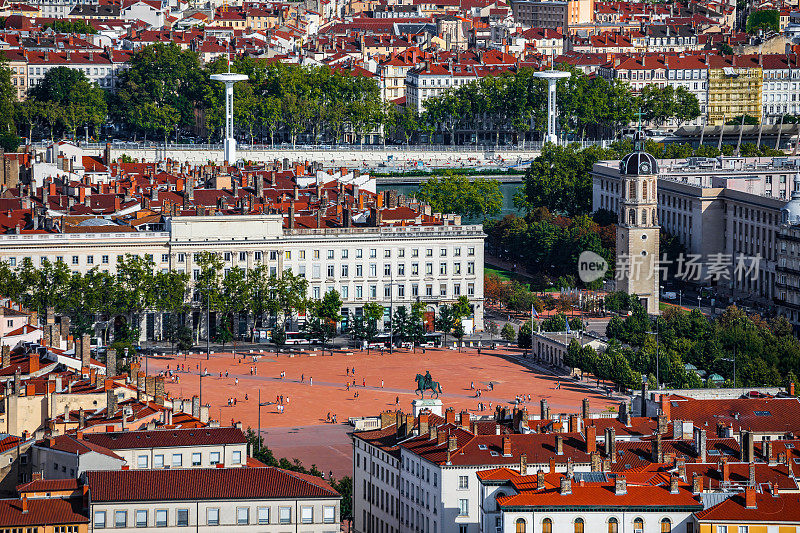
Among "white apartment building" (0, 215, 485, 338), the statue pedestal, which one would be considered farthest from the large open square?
the statue pedestal

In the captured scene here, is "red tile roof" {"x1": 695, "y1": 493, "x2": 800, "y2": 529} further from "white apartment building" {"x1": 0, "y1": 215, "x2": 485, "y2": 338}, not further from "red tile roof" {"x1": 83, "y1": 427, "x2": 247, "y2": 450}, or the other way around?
"white apartment building" {"x1": 0, "y1": 215, "x2": 485, "y2": 338}

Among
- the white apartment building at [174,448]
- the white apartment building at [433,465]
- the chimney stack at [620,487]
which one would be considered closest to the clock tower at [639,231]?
the white apartment building at [433,465]

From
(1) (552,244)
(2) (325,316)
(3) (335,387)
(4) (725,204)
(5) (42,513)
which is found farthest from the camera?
(4) (725,204)

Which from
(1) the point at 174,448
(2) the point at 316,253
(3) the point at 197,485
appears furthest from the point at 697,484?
(2) the point at 316,253

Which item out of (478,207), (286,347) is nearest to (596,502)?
(286,347)

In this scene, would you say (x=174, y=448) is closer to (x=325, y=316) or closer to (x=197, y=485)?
(x=197, y=485)
